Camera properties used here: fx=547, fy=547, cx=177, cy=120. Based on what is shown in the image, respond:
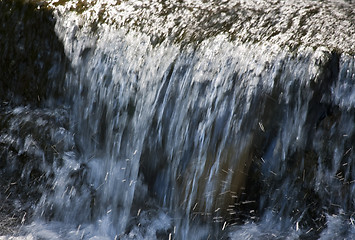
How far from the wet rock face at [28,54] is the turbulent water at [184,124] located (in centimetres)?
2

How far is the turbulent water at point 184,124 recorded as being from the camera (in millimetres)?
3371

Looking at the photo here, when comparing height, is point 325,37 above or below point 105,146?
above

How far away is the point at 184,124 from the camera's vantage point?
365 cm

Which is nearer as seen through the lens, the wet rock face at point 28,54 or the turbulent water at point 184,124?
the turbulent water at point 184,124

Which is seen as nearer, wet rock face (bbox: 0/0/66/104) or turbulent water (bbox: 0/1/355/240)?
turbulent water (bbox: 0/1/355/240)

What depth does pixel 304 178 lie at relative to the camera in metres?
3.39

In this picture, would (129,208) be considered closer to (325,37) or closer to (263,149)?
(263,149)

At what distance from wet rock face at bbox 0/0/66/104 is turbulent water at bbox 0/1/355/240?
0.02 metres

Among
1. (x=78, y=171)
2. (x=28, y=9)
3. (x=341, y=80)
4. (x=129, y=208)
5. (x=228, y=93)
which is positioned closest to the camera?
(x=341, y=80)

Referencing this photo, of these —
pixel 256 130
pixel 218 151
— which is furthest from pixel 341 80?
pixel 218 151

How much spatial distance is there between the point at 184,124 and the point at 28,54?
170 centimetres

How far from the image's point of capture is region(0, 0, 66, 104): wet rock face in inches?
175

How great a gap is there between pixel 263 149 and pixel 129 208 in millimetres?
1059

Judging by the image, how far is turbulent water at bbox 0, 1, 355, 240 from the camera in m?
3.37
